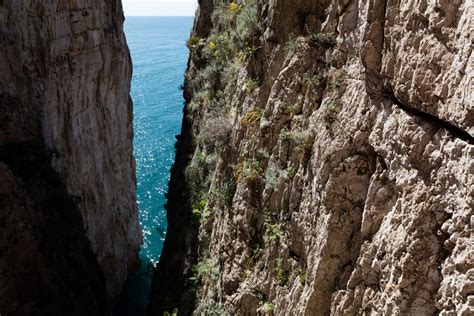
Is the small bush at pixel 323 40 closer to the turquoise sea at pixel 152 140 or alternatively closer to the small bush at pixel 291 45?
the small bush at pixel 291 45

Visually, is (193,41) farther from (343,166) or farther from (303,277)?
(303,277)

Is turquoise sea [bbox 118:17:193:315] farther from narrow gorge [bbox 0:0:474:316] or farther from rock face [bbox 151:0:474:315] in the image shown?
rock face [bbox 151:0:474:315]

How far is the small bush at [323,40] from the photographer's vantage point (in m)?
7.95

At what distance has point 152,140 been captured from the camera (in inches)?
1636

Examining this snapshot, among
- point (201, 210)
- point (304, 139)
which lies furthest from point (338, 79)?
point (201, 210)

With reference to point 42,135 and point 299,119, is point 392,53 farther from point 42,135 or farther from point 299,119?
point 42,135

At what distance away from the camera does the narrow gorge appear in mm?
5047

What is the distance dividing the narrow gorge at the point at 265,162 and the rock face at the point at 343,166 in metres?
0.03

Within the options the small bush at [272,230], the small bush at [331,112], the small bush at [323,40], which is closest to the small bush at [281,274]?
the small bush at [272,230]

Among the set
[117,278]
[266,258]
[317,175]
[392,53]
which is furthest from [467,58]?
[117,278]

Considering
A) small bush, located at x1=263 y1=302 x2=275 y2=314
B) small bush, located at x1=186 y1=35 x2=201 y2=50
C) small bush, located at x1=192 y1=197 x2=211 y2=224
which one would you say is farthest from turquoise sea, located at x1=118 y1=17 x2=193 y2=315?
small bush, located at x1=263 y1=302 x2=275 y2=314

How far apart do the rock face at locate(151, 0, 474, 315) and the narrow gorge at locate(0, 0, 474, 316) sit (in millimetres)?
31

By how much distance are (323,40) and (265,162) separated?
3.16m

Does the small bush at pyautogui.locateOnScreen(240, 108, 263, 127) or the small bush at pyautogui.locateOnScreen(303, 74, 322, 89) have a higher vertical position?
the small bush at pyautogui.locateOnScreen(303, 74, 322, 89)
